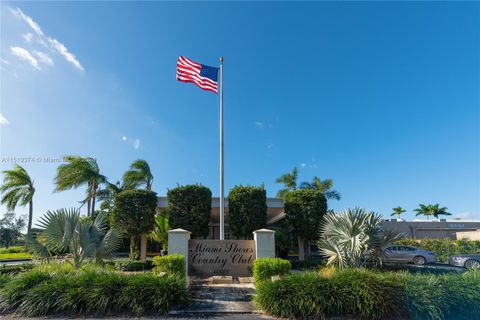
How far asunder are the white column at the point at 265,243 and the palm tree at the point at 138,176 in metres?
17.5

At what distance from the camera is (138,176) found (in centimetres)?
2605

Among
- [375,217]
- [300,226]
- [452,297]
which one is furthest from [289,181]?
[452,297]

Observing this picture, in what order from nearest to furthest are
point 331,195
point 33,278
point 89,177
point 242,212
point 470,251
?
point 33,278 → point 242,212 → point 470,251 → point 89,177 → point 331,195

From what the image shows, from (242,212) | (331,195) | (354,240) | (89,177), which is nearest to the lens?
(354,240)

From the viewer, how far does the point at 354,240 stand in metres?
8.50

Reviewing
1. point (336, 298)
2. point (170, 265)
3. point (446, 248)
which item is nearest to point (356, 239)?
point (336, 298)

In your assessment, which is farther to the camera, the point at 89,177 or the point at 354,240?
the point at 89,177

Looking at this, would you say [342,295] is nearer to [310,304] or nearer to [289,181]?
[310,304]

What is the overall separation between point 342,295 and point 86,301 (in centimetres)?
556

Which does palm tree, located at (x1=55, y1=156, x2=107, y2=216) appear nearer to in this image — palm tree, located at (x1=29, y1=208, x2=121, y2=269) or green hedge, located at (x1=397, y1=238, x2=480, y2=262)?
palm tree, located at (x1=29, y1=208, x2=121, y2=269)

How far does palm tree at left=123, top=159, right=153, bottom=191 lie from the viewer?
2581 centimetres

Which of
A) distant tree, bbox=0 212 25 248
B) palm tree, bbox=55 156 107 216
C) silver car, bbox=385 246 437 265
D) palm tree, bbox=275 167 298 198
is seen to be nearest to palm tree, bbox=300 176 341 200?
palm tree, bbox=275 167 298 198

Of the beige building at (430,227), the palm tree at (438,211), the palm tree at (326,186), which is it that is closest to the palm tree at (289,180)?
the palm tree at (326,186)

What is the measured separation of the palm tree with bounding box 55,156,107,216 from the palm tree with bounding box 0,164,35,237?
345 centimetres
